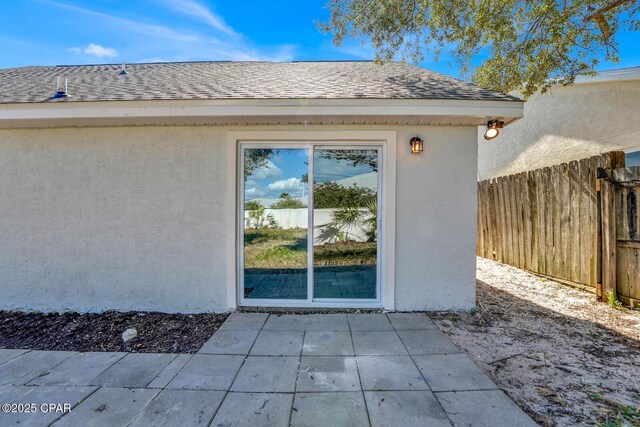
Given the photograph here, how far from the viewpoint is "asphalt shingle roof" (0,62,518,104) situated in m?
3.94

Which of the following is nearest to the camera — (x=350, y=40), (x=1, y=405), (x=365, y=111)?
(x=1, y=405)

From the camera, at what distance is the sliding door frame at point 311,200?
420cm

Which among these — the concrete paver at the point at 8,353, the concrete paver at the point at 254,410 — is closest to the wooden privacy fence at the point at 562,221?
the concrete paver at the point at 254,410

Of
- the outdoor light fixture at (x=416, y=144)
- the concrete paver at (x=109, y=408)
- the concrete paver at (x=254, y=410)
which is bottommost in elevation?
the concrete paver at (x=109, y=408)

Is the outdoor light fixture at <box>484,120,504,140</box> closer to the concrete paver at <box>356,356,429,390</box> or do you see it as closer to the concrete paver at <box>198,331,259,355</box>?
A: the concrete paver at <box>356,356,429,390</box>

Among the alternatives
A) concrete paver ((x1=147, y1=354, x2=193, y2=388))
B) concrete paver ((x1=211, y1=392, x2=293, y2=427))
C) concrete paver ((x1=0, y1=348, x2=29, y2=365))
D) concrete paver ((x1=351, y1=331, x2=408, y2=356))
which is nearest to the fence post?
concrete paver ((x1=351, y1=331, x2=408, y2=356))

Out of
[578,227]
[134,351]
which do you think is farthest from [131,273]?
[578,227]

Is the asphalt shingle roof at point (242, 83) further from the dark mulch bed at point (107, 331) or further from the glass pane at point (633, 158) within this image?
the glass pane at point (633, 158)

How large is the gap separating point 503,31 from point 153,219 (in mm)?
7227

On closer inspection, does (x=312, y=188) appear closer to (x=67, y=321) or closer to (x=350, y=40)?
(x=350, y=40)

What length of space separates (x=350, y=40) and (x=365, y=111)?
2861 mm

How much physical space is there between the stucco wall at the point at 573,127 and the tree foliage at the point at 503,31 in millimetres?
2160

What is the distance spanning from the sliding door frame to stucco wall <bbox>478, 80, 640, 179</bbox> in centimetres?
653

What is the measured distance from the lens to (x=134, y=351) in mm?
3238
